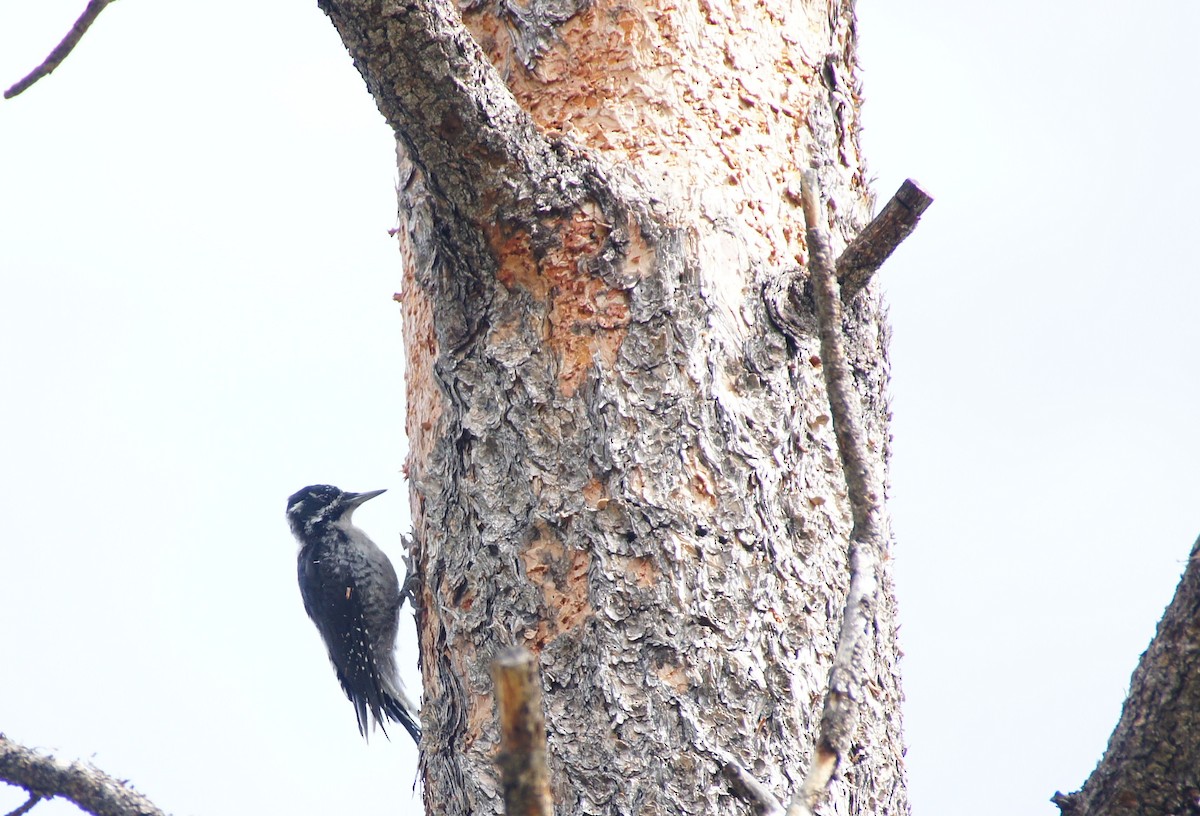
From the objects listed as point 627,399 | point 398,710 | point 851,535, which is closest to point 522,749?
point 851,535

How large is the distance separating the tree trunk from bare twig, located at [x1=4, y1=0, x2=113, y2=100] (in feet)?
1.03

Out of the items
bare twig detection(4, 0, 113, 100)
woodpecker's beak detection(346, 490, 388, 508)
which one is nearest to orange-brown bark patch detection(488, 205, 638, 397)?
bare twig detection(4, 0, 113, 100)

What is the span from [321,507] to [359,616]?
576mm

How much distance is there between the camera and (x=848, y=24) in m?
2.46

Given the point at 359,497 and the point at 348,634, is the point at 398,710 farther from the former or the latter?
the point at 359,497

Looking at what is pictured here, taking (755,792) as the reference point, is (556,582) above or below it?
above

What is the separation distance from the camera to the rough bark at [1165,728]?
133 centimetres

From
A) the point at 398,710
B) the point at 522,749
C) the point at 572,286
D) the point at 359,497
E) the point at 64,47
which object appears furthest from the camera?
the point at 359,497

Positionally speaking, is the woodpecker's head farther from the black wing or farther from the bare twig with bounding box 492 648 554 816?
the bare twig with bounding box 492 648 554 816

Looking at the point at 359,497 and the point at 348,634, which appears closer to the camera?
the point at 348,634

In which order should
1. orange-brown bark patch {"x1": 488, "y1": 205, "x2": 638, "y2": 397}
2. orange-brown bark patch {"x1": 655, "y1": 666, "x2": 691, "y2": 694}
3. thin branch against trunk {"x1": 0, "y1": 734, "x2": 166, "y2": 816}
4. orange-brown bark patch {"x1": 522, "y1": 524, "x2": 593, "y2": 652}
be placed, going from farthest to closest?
thin branch against trunk {"x1": 0, "y1": 734, "x2": 166, "y2": 816} < orange-brown bark patch {"x1": 488, "y1": 205, "x2": 638, "y2": 397} < orange-brown bark patch {"x1": 522, "y1": 524, "x2": 593, "y2": 652} < orange-brown bark patch {"x1": 655, "y1": 666, "x2": 691, "y2": 694}

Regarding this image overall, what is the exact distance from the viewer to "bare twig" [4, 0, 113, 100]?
1.63 m

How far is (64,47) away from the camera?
5.45 ft

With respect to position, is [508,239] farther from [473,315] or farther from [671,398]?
[671,398]
